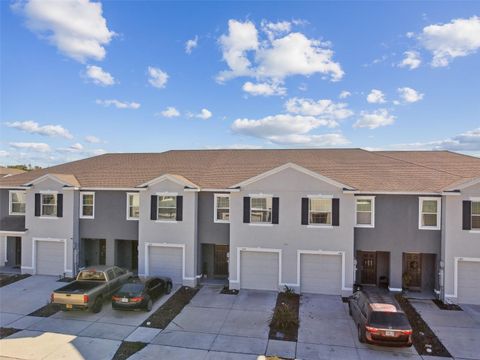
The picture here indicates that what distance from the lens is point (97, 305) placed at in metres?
14.2

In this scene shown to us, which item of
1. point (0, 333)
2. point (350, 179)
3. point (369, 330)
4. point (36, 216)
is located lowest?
point (0, 333)

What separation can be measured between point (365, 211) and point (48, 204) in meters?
18.5

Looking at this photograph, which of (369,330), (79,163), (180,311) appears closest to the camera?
(369,330)

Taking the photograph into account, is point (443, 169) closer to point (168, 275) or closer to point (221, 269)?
point (221, 269)

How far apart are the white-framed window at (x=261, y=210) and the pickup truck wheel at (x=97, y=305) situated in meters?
8.07

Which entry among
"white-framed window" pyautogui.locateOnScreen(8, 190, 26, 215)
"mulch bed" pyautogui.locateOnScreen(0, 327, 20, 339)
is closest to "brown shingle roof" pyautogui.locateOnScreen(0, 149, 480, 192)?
"white-framed window" pyautogui.locateOnScreen(8, 190, 26, 215)

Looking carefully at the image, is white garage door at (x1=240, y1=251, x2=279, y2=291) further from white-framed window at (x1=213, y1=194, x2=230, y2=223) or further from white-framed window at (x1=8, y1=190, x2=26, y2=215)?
white-framed window at (x1=8, y1=190, x2=26, y2=215)

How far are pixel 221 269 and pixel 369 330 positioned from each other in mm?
10179

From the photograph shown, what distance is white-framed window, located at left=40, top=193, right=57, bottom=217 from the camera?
20016 millimetres

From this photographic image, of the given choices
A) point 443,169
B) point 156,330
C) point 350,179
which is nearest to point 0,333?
point 156,330

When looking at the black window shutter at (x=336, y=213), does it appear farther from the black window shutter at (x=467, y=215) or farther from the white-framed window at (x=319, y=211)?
the black window shutter at (x=467, y=215)

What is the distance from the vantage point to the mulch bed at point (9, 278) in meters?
18.3

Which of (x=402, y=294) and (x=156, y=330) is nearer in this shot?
(x=156, y=330)

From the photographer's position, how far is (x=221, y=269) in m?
19.6
